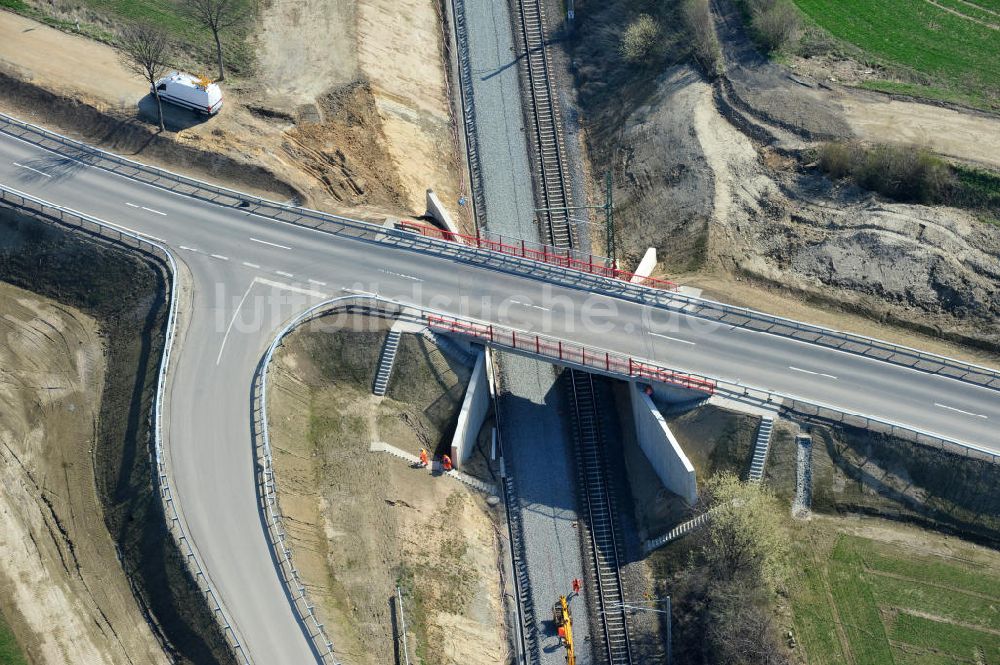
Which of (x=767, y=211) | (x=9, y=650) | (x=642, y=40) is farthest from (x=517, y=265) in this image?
(x=9, y=650)

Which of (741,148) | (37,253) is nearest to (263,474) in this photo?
(37,253)

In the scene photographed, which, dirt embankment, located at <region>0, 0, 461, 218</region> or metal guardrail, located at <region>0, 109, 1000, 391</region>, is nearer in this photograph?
metal guardrail, located at <region>0, 109, 1000, 391</region>

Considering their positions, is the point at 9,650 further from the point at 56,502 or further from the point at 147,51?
the point at 147,51

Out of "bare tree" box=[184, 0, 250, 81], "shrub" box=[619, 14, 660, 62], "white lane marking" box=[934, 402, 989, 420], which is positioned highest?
"bare tree" box=[184, 0, 250, 81]

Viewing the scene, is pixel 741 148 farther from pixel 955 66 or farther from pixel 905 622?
pixel 905 622

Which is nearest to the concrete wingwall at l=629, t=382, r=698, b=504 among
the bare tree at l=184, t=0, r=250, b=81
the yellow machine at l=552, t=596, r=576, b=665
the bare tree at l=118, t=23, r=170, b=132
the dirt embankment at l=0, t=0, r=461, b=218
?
the yellow machine at l=552, t=596, r=576, b=665

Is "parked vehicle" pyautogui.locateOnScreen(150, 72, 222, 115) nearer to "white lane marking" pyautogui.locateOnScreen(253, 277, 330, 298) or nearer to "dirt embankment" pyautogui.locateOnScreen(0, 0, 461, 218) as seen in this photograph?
"dirt embankment" pyautogui.locateOnScreen(0, 0, 461, 218)
